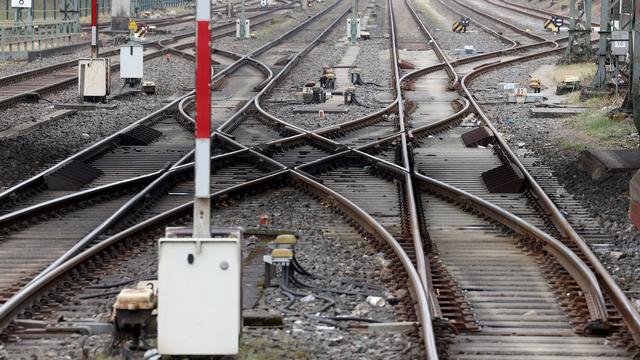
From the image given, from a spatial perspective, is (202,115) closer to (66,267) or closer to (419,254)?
(66,267)

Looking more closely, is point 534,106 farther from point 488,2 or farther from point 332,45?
point 488,2

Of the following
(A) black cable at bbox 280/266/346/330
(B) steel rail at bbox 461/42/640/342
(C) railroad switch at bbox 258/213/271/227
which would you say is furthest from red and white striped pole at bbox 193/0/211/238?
(C) railroad switch at bbox 258/213/271/227

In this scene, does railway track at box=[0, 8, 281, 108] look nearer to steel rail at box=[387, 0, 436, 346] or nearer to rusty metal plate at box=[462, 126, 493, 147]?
steel rail at box=[387, 0, 436, 346]

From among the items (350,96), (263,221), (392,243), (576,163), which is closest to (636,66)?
(576,163)

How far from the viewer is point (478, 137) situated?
16844 mm

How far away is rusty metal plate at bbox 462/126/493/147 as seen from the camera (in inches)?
655

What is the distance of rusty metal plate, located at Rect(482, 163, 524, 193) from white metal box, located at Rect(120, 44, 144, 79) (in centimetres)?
1160

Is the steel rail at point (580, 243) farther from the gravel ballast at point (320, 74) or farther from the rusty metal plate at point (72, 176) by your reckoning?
the rusty metal plate at point (72, 176)

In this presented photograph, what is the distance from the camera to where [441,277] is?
9031 millimetres

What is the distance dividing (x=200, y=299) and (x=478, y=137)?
10.7m

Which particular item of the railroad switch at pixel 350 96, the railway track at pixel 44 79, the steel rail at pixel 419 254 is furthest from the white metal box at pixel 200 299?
the railroad switch at pixel 350 96

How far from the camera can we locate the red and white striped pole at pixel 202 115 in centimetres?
666

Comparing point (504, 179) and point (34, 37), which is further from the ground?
point (34, 37)

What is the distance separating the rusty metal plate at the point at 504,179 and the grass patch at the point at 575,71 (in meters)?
12.9
